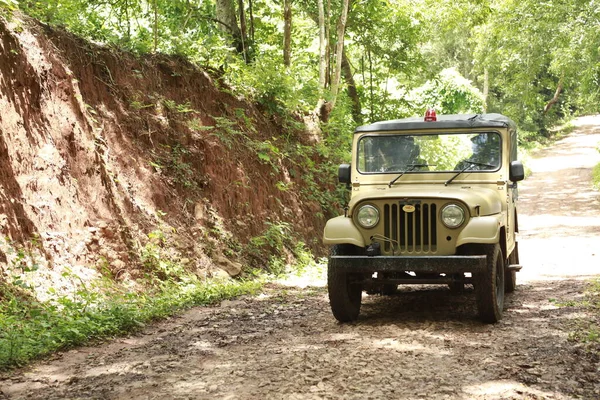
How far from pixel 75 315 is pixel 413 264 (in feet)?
11.2

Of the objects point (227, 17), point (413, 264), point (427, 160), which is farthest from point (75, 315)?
point (227, 17)

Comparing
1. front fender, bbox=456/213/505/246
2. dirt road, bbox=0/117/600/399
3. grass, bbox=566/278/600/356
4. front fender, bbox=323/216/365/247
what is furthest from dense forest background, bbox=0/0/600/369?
grass, bbox=566/278/600/356

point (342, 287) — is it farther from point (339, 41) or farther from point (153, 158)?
point (339, 41)

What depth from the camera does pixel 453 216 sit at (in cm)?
716

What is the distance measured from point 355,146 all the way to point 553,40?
15967 millimetres

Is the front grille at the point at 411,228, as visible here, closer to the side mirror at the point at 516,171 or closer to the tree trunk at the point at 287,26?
the side mirror at the point at 516,171

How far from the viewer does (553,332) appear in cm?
690

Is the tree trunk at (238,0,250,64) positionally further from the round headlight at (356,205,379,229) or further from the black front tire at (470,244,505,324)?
the black front tire at (470,244,505,324)

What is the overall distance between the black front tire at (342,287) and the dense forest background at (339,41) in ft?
17.0

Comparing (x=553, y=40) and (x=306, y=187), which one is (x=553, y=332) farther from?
(x=553, y=40)

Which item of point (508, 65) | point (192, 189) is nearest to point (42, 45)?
point (192, 189)

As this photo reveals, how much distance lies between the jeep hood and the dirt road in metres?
1.20

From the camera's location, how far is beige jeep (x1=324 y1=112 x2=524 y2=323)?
712 centimetres

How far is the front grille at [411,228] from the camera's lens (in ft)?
23.9
